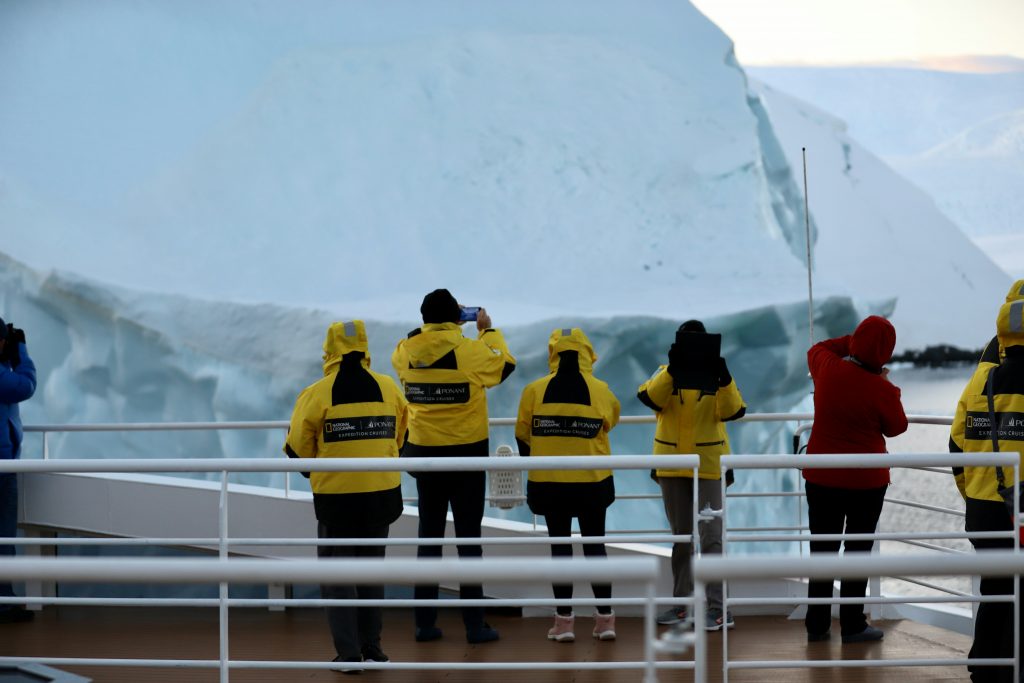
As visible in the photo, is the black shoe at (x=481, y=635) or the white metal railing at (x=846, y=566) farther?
the black shoe at (x=481, y=635)

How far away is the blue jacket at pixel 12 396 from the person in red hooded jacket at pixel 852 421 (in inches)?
141

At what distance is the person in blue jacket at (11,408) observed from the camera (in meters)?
5.56

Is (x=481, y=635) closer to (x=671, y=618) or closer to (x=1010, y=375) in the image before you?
(x=671, y=618)

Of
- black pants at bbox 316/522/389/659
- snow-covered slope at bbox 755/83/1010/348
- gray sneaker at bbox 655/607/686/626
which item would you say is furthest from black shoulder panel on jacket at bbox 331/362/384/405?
snow-covered slope at bbox 755/83/1010/348

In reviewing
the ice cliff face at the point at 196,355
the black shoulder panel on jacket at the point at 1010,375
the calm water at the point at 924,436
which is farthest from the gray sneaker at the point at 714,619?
the calm water at the point at 924,436

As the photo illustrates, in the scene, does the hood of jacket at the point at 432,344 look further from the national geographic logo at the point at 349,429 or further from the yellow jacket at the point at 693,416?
the yellow jacket at the point at 693,416

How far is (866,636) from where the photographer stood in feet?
15.9

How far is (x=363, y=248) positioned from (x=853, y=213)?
1545 centimetres

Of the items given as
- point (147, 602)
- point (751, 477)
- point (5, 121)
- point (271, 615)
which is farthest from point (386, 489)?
point (5, 121)

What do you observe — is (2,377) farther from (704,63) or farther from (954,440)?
(704,63)

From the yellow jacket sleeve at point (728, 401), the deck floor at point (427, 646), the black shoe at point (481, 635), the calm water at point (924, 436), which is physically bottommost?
the calm water at point (924, 436)

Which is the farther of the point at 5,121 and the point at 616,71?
the point at 616,71

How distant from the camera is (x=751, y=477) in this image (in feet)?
50.1

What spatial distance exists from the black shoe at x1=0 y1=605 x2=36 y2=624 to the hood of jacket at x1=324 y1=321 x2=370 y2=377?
2.43 m
